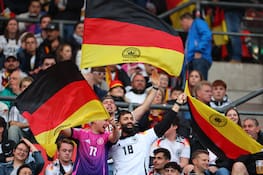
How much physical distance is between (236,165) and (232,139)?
36cm

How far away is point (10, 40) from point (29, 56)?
0.57 metres

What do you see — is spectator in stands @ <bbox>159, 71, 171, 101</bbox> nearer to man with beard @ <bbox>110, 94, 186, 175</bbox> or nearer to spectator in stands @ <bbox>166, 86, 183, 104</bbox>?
spectator in stands @ <bbox>166, 86, 183, 104</bbox>

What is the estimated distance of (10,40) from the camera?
21203 millimetres

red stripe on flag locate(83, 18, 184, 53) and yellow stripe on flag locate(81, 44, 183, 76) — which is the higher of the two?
red stripe on flag locate(83, 18, 184, 53)

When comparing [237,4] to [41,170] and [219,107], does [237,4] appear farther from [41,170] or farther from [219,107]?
[41,170]

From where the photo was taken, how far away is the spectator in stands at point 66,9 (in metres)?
22.8

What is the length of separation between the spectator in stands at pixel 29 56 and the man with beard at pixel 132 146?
4.98 metres

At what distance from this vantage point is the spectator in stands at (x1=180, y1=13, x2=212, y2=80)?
67.5 ft

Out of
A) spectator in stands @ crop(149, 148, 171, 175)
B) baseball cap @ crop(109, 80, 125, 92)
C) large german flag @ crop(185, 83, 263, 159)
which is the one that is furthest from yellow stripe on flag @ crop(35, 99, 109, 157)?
baseball cap @ crop(109, 80, 125, 92)

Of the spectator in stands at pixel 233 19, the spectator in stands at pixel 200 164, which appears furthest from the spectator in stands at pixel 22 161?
the spectator in stands at pixel 233 19

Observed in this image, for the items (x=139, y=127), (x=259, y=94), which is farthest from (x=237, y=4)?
(x=139, y=127)

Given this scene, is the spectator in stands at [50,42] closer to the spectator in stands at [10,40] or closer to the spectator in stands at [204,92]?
the spectator in stands at [10,40]

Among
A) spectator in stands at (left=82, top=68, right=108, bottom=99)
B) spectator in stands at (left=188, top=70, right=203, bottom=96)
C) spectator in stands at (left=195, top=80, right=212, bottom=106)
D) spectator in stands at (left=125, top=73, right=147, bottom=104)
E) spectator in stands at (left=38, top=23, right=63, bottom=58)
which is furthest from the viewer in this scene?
spectator in stands at (left=38, top=23, right=63, bottom=58)

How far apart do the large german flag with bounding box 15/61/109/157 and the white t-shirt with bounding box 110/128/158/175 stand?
0.57m
